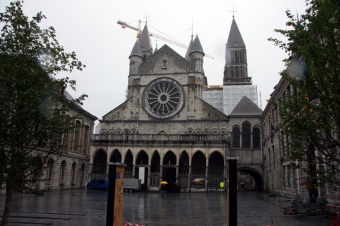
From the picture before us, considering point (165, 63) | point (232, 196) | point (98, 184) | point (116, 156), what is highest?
point (165, 63)

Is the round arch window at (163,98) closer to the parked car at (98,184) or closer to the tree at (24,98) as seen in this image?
the parked car at (98,184)

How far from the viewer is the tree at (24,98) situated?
9.26 meters

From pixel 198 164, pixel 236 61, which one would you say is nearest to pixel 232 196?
pixel 198 164

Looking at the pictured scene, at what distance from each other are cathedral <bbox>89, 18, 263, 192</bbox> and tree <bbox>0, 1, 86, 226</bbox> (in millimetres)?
26256

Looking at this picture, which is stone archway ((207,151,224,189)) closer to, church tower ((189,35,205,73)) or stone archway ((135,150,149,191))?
stone archway ((135,150,149,191))

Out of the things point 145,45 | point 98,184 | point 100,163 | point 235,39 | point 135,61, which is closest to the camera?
point 98,184

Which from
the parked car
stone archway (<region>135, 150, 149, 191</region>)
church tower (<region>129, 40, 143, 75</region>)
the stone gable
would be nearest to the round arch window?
the stone gable

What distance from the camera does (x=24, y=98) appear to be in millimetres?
9297

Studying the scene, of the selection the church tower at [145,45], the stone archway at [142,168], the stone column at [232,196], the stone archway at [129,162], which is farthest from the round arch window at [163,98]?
the stone column at [232,196]

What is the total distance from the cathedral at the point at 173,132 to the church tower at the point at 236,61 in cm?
2130

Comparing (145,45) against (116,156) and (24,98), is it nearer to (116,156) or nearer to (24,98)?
(116,156)

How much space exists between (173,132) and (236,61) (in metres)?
32.9

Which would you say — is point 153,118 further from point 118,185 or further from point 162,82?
point 118,185

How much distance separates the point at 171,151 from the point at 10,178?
29.1 metres
